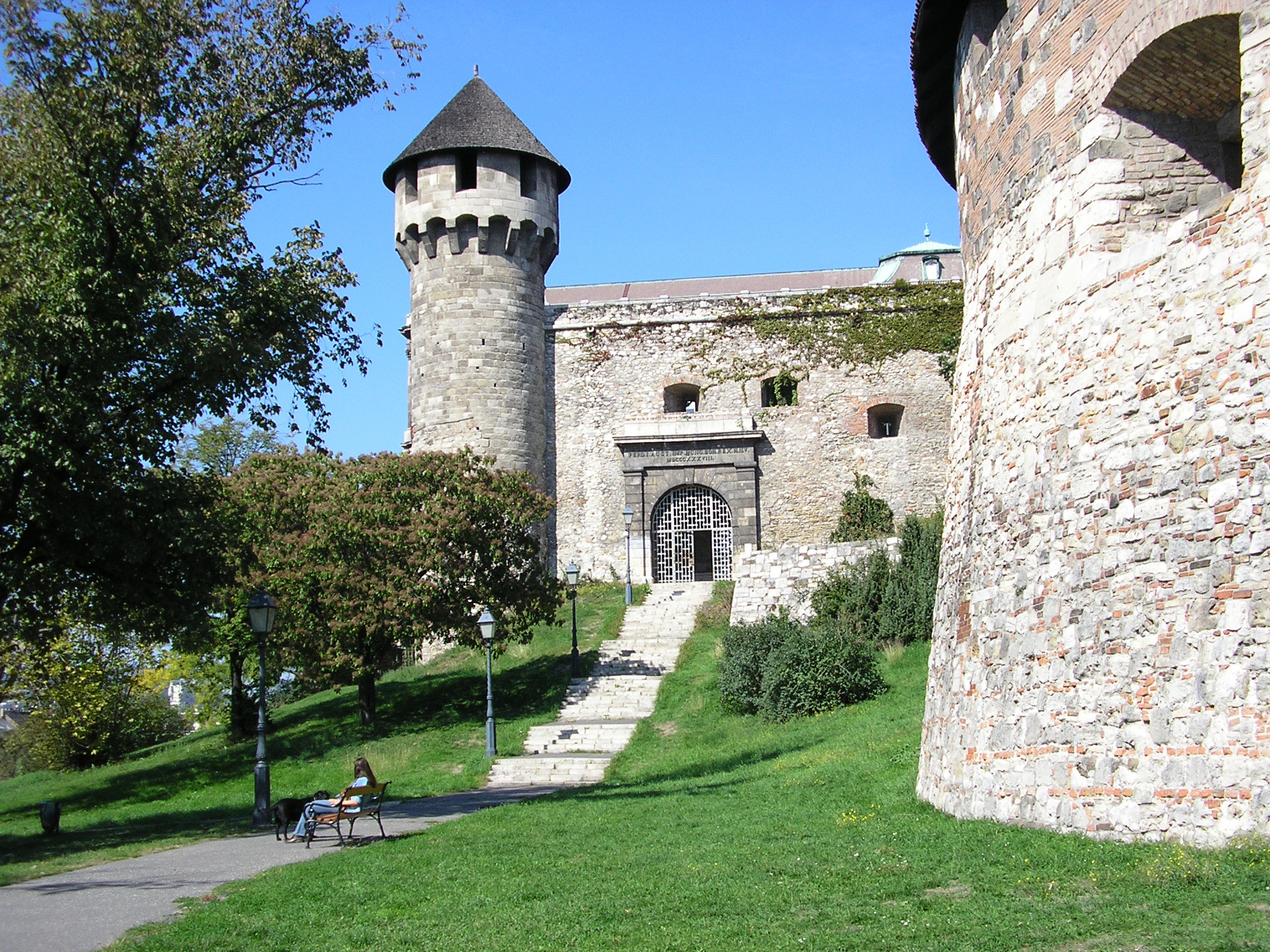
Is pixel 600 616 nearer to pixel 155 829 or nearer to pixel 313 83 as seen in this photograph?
pixel 155 829

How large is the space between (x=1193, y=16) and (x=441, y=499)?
1619 cm

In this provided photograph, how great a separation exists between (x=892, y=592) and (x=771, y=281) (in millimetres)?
22906

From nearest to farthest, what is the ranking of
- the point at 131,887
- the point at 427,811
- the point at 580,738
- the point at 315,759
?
the point at 131,887
the point at 427,811
the point at 580,738
the point at 315,759

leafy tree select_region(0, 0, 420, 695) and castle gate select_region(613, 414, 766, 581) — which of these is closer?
leafy tree select_region(0, 0, 420, 695)

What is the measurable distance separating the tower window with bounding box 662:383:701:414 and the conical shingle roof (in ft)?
19.7

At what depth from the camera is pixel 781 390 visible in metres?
30.6

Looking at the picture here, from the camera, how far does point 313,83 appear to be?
42.9 feet

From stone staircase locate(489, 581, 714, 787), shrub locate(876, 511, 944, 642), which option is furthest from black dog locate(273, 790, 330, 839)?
shrub locate(876, 511, 944, 642)

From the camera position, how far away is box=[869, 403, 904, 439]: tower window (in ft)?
98.4

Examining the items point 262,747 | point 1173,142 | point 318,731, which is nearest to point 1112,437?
point 1173,142

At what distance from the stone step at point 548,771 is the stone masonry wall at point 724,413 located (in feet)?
40.8

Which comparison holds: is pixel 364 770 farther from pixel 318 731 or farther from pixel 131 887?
pixel 318 731

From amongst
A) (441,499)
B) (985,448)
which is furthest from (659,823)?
(441,499)

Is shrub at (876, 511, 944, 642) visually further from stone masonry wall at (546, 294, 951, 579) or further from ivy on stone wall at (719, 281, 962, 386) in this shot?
ivy on stone wall at (719, 281, 962, 386)
